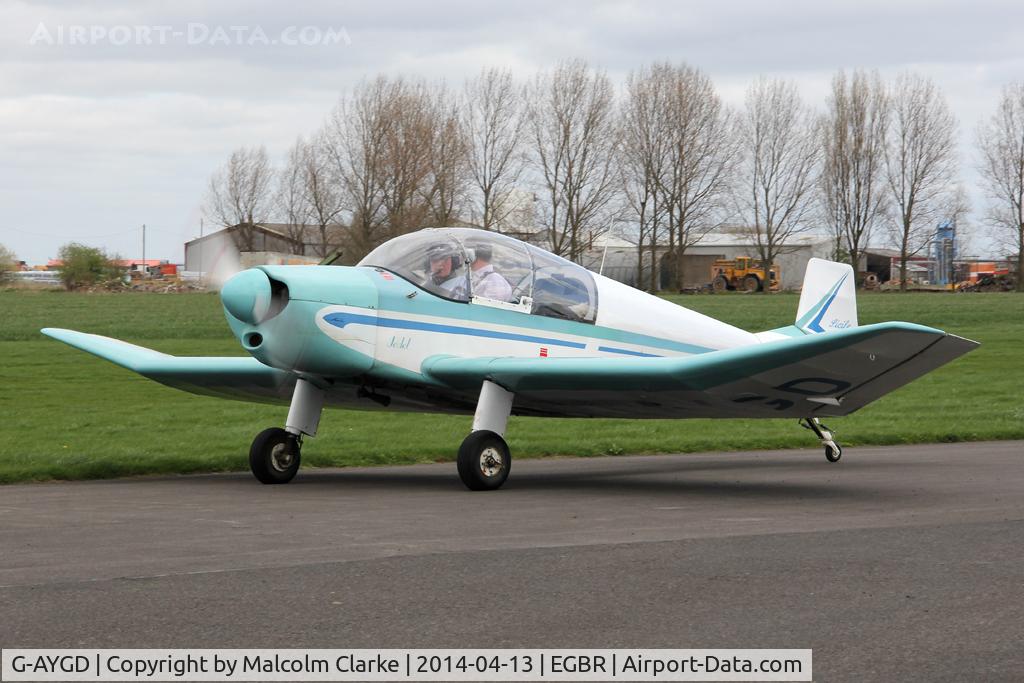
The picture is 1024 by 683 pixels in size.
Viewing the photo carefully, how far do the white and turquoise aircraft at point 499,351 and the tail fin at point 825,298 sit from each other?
1151 mm

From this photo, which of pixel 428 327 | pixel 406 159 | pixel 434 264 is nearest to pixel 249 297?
pixel 428 327

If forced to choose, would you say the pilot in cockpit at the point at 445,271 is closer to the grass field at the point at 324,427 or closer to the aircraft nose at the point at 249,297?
the aircraft nose at the point at 249,297

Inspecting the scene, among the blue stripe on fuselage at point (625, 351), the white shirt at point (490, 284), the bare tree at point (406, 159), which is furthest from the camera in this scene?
the bare tree at point (406, 159)

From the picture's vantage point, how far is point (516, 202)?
65.0 m

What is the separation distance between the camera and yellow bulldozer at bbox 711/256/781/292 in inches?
3541

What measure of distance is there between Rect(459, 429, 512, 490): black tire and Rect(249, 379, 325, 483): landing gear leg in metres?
1.78

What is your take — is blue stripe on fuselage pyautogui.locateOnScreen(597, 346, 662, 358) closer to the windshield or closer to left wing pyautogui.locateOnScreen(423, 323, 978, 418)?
left wing pyautogui.locateOnScreen(423, 323, 978, 418)

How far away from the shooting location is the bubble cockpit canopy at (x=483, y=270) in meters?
11.7

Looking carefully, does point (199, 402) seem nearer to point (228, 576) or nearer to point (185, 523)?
point (185, 523)

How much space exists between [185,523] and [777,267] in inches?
3463

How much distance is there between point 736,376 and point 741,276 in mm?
81315
